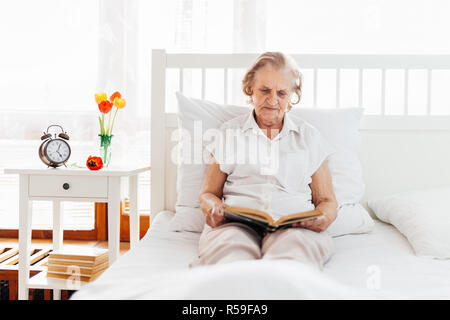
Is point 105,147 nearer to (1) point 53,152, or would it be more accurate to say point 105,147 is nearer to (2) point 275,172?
(1) point 53,152

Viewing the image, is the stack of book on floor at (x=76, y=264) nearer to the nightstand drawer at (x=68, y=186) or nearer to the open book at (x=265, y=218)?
the nightstand drawer at (x=68, y=186)

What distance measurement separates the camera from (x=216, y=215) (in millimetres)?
1045

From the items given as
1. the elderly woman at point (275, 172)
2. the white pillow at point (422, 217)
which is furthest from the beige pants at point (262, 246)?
the white pillow at point (422, 217)

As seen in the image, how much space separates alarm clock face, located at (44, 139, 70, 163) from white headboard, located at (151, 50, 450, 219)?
341 millimetres

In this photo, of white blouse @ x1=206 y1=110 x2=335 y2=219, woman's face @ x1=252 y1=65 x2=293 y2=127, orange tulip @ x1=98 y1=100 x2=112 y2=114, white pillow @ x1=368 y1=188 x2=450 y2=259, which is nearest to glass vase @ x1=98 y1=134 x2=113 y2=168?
orange tulip @ x1=98 y1=100 x2=112 y2=114

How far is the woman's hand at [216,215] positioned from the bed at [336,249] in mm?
108

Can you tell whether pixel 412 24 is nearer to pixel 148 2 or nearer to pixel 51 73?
pixel 148 2

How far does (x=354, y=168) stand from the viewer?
140cm

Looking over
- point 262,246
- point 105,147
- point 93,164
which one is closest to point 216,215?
point 262,246

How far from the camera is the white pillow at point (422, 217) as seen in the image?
1070 mm

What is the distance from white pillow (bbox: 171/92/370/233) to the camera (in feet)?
4.46

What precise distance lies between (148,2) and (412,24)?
4.06 ft

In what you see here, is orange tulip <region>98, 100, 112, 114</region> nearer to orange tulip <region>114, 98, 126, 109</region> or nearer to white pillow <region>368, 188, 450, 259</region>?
orange tulip <region>114, 98, 126, 109</region>
